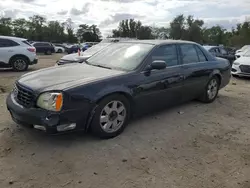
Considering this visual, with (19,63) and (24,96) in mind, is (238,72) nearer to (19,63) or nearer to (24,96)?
(24,96)

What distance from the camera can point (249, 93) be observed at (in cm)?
764

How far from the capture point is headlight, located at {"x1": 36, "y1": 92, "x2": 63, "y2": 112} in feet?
11.3

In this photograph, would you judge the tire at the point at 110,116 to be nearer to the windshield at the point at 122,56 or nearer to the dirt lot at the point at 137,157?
the dirt lot at the point at 137,157

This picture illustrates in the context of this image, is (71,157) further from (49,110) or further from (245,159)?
(245,159)

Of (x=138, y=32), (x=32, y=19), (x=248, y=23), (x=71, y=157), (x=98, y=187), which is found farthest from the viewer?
(x=32, y=19)

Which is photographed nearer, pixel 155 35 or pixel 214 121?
pixel 214 121

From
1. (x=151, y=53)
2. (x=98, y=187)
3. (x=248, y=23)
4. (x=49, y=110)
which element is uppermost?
(x=248, y=23)

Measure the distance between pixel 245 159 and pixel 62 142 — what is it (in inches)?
102

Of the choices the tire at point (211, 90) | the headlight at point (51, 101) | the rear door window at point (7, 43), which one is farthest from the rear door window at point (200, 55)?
the rear door window at point (7, 43)

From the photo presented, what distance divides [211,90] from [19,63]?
8719mm

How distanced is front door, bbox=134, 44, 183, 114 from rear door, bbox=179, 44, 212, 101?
217 millimetres

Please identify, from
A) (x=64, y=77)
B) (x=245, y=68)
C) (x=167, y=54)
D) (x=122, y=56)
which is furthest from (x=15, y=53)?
(x=245, y=68)

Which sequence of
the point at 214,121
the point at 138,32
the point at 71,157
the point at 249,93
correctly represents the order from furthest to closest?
1. the point at 138,32
2. the point at 249,93
3. the point at 214,121
4. the point at 71,157

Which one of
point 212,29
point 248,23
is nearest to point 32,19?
point 212,29
